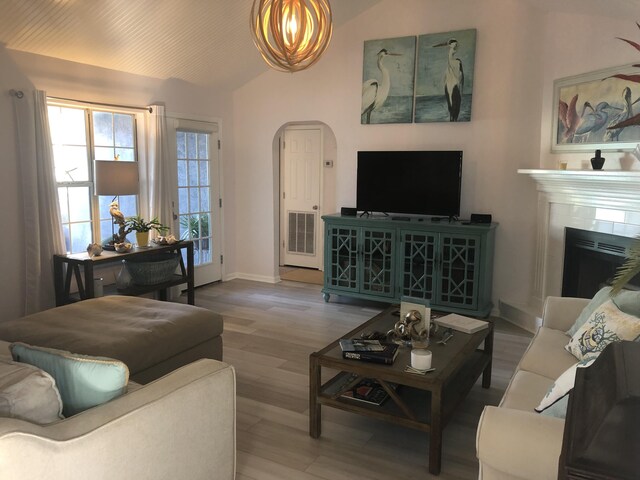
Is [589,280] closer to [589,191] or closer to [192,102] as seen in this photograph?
[589,191]

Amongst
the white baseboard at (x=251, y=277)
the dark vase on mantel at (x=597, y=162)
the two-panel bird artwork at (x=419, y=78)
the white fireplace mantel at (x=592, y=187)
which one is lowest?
the white baseboard at (x=251, y=277)

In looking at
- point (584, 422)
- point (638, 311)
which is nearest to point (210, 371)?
point (584, 422)

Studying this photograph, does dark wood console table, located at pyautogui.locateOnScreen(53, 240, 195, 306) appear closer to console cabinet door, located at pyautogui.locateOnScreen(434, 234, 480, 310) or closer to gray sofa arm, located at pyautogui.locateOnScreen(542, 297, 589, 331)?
console cabinet door, located at pyautogui.locateOnScreen(434, 234, 480, 310)

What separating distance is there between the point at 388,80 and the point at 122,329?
3858mm

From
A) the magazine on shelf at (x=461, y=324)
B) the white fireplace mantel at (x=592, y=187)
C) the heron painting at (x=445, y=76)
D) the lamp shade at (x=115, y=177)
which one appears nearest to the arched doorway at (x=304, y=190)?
the heron painting at (x=445, y=76)

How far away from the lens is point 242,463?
2.56 metres

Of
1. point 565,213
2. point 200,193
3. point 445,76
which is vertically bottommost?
point 565,213

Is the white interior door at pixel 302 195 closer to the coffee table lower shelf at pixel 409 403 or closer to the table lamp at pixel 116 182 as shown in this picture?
the table lamp at pixel 116 182

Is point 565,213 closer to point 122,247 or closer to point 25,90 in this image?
point 122,247

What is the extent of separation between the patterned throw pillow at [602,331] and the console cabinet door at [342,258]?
9.16 feet

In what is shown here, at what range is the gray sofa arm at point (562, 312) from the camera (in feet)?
10.5

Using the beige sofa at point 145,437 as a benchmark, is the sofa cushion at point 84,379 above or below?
above

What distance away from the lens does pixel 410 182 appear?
516cm

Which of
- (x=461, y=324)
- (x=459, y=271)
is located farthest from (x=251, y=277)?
(x=461, y=324)
